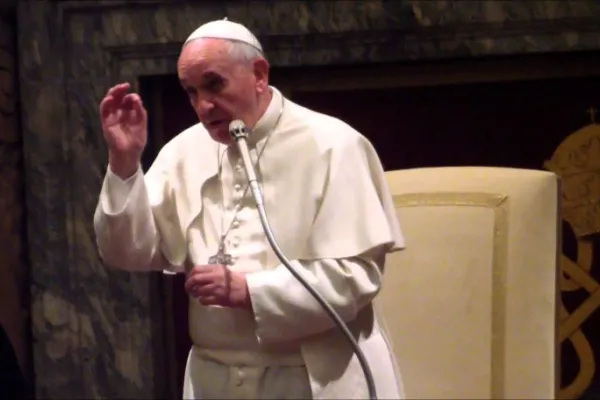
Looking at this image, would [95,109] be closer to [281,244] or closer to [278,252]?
[281,244]

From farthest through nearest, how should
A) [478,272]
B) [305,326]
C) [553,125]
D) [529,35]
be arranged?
[553,125] → [529,35] → [478,272] → [305,326]

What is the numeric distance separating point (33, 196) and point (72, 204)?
0.40 ft

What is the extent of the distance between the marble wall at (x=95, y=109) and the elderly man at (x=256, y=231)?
4.28 feet

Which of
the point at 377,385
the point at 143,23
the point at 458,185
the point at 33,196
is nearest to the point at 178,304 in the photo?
the point at 33,196

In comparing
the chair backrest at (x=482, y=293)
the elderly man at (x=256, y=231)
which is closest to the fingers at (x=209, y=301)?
the elderly man at (x=256, y=231)

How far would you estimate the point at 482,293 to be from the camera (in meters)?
1.58

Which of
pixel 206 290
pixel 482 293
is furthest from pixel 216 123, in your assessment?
pixel 482 293

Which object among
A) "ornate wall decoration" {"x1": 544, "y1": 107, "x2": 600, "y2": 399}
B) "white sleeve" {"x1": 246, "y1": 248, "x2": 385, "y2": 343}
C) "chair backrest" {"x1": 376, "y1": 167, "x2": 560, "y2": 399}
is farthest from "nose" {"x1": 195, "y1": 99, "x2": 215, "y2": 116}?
"ornate wall decoration" {"x1": 544, "y1": 107, "x2": 600, "y2": 399}

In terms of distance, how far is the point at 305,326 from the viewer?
4.03 ft

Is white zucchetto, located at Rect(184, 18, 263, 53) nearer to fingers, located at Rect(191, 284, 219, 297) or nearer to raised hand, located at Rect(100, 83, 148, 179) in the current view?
raised hand, located at Rect(100, 83, 148, 179)

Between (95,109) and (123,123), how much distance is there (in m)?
1.58

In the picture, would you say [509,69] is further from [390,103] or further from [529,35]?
[390,103]

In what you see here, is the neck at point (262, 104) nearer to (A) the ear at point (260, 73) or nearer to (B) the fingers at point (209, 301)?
(A) the ear at point (260, 73)

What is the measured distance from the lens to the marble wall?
264 centimetres
